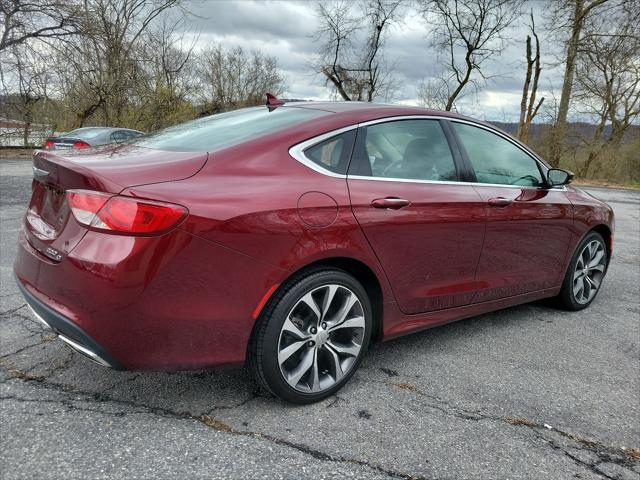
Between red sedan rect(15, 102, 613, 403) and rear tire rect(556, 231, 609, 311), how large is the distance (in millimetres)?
954

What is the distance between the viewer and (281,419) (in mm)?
2373

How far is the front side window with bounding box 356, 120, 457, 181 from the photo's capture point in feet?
8.98

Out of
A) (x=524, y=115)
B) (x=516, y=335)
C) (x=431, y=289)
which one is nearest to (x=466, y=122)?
(x=431, y=289)

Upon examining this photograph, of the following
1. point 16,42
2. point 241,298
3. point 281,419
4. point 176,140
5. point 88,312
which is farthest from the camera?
point 16,42

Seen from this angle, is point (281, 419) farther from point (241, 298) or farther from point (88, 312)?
Answer: point (88, 312)

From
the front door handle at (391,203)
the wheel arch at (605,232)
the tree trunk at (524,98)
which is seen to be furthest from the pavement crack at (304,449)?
the tree trunk at (524,98)

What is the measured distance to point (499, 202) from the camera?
3.32m

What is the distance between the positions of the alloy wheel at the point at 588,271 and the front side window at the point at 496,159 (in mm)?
919

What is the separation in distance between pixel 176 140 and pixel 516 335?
2679mm

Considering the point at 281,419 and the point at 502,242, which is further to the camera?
the point at 502,242

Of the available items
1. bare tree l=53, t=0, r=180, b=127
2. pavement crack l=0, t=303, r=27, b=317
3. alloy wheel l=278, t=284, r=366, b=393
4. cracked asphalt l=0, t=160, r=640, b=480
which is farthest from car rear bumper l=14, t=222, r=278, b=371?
bare tree l=53, t=0, r=180, b=127

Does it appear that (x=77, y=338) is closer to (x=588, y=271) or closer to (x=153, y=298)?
(x=153, y=298)

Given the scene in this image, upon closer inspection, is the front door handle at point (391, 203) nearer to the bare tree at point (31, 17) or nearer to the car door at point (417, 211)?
the car door at point (417, 211)

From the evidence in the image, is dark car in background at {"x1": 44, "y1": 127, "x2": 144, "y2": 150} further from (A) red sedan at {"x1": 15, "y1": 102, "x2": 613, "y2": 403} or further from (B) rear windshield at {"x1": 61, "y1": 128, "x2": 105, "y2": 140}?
(A) red sedan at {"x1": 15, "y1": 102, "x2": 613, "y2": 403}
